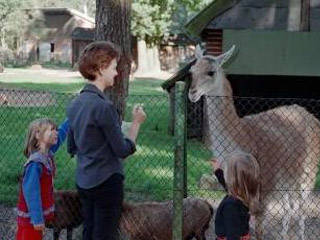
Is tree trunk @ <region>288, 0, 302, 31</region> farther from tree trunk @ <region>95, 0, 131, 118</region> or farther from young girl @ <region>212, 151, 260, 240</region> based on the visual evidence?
young girl @ <region>212, 151, 260, 240</region>

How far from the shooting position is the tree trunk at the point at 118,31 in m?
6.57

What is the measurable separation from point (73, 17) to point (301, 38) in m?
51.8

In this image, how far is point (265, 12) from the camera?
12.9 metres

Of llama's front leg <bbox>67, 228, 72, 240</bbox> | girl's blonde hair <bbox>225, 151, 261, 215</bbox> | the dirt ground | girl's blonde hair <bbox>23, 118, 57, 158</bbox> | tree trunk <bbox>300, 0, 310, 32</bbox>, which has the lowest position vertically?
the dirt ground

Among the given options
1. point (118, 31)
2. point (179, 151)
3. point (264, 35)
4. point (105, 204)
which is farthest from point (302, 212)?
Answer: point (264, 35)

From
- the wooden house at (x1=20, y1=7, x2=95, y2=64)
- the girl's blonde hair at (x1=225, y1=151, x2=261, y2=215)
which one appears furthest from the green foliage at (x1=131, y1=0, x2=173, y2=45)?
the girl's blonde hair at (x1=225, y1=151, x2=261, y2=215)

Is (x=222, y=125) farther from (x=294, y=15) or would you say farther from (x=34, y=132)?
(x=294, y=15)

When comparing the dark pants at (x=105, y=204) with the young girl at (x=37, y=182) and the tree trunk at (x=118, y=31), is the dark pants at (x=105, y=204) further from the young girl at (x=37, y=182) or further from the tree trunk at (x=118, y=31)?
the tree trunk at (x=118, y=31)

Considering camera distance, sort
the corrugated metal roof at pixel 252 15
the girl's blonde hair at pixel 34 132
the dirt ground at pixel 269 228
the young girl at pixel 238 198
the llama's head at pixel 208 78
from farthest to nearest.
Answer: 1. the corrugated metal roof at pixel 252 15
2. the llama's head at pixel 208 78
3. the dirt ground at pixel 269 228
4. the girl's blonde hair at pixel 34 132
5. the young girl at pixel 238 198

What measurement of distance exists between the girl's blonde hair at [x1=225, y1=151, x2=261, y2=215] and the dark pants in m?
0.75

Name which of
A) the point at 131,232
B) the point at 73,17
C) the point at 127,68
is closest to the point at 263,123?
the point at 127,68

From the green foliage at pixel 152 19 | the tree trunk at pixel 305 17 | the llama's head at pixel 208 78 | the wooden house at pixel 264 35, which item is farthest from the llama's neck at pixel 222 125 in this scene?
the green foliage at pixel 152 19

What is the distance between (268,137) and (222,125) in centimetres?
53

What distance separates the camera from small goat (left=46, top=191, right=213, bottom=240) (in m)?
5.56
